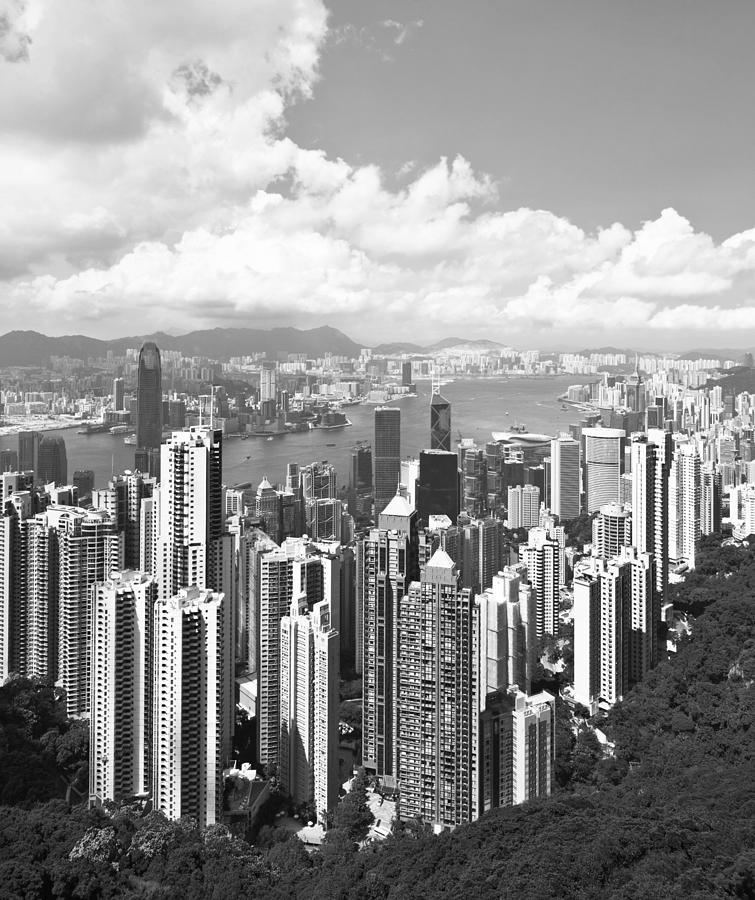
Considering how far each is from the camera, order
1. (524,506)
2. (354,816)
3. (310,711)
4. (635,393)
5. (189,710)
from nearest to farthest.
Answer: (354,816)
(189,710)
(310,711)
(524,506)
(635,393)

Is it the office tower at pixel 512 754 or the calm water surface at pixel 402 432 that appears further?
the calm water surface at pixel 402 432

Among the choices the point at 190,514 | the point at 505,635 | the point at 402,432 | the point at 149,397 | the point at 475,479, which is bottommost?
the point at 505,635

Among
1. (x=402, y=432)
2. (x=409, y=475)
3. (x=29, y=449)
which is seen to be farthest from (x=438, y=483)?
(x=29, y=449)

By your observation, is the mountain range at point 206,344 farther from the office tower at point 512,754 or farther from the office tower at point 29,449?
the office tower at point 512,754

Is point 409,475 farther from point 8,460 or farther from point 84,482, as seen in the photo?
point 8,460

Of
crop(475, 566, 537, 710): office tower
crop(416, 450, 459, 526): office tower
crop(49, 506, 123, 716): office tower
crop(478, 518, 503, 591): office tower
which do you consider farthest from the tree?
crop(416, 450, 459, 526): office tower

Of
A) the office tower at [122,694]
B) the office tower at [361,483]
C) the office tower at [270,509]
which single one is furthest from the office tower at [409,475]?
the office tower at [122,694]
